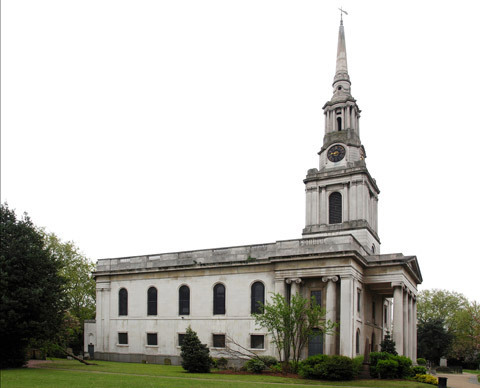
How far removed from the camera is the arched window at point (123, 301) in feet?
158

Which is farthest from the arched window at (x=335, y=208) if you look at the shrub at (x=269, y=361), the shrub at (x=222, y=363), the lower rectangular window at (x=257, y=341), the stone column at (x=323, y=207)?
the shrub at (x=222, y=363)

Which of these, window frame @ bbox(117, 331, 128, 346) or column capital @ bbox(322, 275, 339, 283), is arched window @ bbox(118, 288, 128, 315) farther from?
column capital @ bbox(322, 275, 339, 283)

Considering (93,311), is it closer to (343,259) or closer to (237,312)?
(237,312)

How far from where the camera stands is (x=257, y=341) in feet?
133

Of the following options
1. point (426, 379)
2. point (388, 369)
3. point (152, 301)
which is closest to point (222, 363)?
point (152, 301)

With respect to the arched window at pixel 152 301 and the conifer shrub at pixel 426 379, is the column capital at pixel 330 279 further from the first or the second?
the arched window at pixel 152 301

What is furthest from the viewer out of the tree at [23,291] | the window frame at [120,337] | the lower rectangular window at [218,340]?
the window frame at [120,337]

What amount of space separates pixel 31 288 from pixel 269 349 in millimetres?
18302

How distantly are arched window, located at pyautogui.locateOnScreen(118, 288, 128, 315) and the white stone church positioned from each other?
96mm

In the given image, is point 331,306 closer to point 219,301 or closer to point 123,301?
point 219,301

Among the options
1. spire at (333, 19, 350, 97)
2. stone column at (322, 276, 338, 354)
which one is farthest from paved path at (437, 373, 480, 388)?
spire at (333, 19, 350, 97)

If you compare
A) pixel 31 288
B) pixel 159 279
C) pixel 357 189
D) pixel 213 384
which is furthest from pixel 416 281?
pixel 31 288

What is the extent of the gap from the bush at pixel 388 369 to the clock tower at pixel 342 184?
1074 centimetres

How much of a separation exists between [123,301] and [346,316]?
2243 cm
